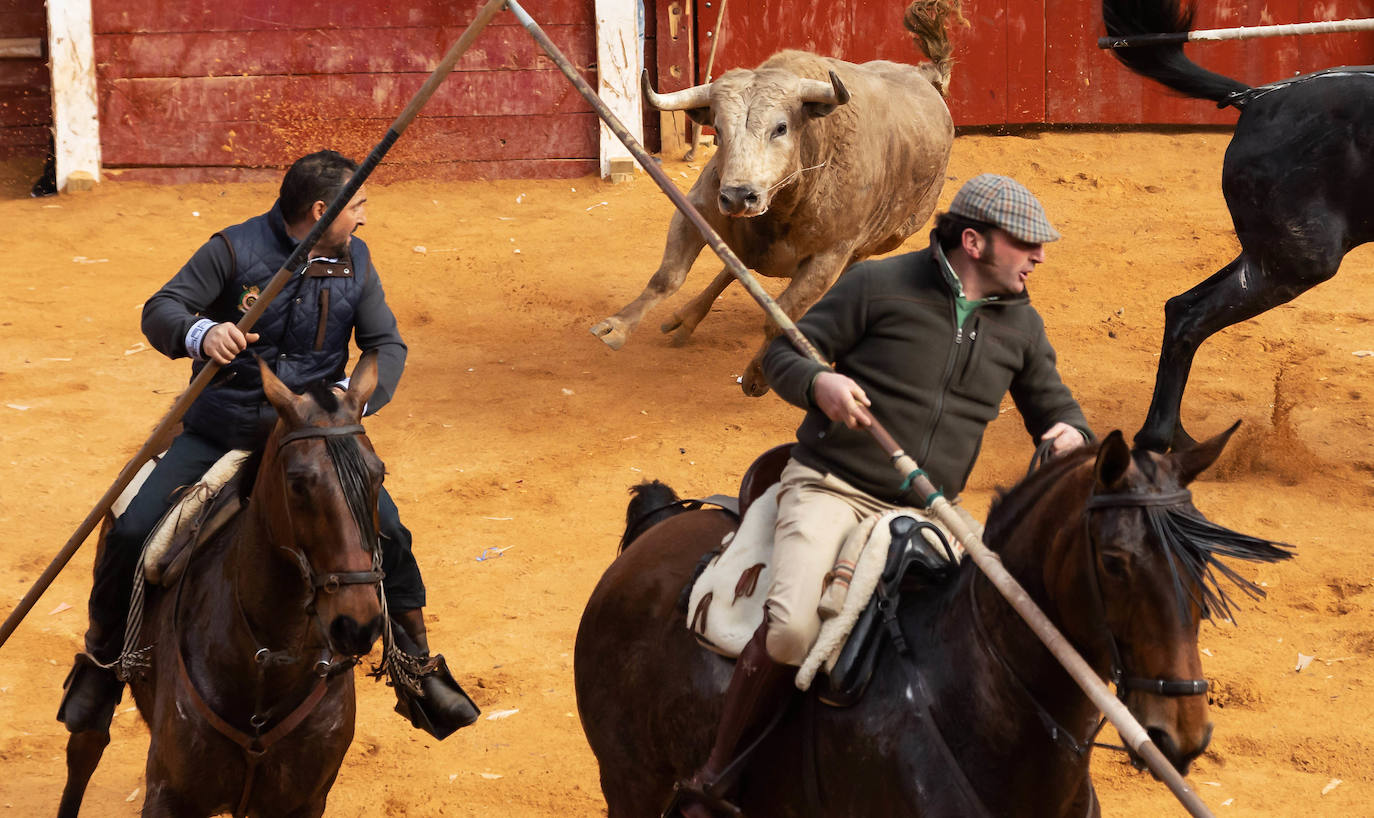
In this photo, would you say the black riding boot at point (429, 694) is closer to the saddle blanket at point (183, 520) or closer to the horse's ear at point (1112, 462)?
the saddle blanket at point (183, 520)

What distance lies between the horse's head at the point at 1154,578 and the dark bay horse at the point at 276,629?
183cm

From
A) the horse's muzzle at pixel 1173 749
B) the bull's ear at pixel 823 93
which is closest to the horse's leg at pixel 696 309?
the bull's ear at pixel 823 93

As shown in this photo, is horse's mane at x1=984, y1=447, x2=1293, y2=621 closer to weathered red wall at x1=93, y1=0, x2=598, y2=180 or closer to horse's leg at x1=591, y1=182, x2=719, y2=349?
horse's leg at x1=591, y1=182, x2=719, y2=349

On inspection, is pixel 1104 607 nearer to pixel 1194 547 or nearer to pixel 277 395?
pixel 1194 547

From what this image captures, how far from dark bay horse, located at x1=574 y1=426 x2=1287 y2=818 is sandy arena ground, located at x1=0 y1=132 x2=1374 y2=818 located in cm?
157

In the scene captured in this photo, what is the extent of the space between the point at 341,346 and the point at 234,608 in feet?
3.32

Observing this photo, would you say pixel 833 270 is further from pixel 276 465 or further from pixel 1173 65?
pixel 276 465

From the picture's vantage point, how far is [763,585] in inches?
143

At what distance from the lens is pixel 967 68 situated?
13.9 m

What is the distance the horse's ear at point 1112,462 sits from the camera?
2676 millimetres

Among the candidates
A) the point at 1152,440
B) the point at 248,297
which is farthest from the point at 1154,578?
the point at 1152,440

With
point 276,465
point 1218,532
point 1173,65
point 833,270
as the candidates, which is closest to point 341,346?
point 276,465

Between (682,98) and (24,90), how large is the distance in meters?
7.40

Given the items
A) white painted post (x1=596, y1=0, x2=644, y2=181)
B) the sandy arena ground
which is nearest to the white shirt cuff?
the sandy arena ground
